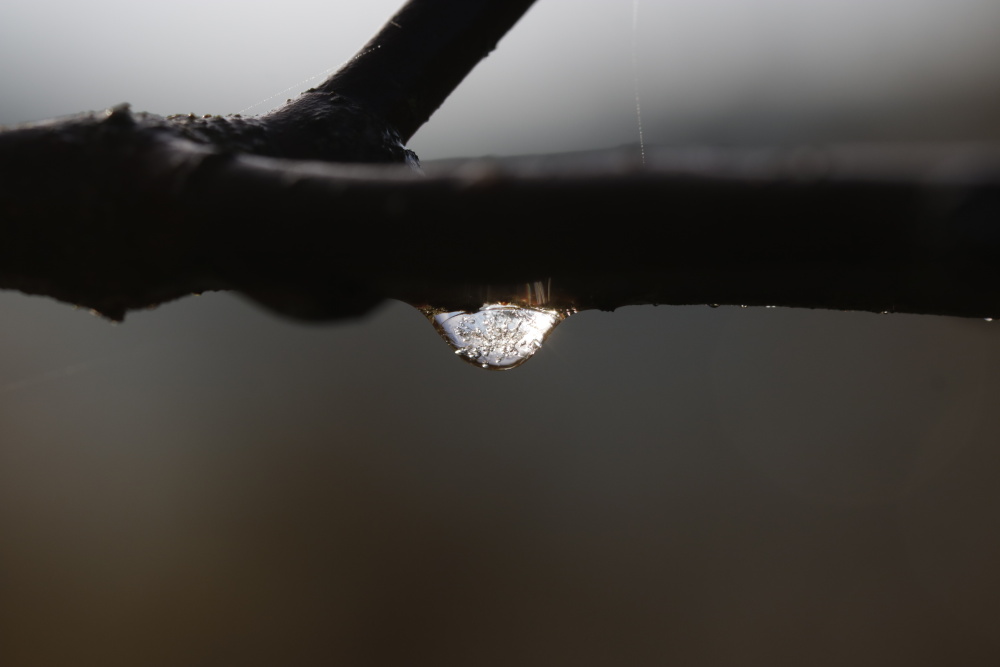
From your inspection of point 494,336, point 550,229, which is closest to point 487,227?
point 550,229

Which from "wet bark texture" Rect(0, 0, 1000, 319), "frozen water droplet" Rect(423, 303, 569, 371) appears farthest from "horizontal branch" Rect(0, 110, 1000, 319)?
"frozen water droplet" Rect(423, 303, 569, 371)

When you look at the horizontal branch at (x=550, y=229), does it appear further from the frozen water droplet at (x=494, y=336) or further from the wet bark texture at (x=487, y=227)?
the frozen water droplet at (x=494, y=336)

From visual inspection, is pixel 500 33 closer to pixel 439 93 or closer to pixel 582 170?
pixel 439 93

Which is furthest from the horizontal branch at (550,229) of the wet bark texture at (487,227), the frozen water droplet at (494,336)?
the frozen water droplet at (494,336)

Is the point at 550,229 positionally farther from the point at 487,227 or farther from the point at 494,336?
the point at 494,336

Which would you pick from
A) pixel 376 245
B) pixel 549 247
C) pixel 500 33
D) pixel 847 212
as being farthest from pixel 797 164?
pixel 500 33

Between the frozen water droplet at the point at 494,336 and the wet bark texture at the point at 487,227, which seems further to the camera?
the frozen water droplet at the point at 494,336
